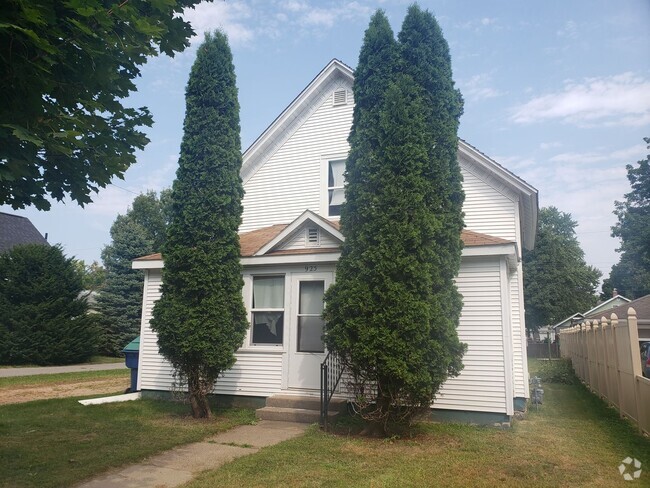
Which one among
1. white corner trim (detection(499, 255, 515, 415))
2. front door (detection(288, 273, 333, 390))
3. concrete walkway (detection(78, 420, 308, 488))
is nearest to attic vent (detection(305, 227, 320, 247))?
front door (detection(288, 273, 333, 390))

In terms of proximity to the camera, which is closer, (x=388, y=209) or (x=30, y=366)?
(x=388, y=209)

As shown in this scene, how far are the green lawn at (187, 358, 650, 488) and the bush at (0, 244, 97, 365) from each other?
20230mm

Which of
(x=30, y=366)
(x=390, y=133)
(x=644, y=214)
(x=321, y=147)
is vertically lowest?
(x=30, y=366)

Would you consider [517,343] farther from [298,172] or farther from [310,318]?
[298,172]

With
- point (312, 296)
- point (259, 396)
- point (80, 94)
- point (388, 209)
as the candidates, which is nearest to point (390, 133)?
point (388, 209)

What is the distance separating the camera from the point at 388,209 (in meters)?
7.89

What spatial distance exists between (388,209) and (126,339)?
88.1 ft

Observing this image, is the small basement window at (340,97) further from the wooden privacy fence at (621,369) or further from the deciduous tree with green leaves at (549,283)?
the deciduous tree with green leaves at (549,283)

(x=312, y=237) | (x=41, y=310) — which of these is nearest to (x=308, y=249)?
(x=312, y=237)

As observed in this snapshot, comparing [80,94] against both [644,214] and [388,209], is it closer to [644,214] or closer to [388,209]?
[388,209]

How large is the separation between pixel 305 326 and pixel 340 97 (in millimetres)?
6069

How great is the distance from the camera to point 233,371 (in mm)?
10742

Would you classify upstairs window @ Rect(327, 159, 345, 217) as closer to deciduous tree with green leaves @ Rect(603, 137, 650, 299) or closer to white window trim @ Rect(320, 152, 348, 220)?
white window trim @ Rect(320, 152, 348, 220)

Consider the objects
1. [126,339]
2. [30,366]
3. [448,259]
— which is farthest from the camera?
[126,339]
